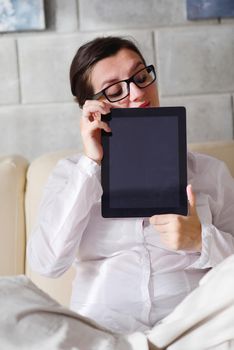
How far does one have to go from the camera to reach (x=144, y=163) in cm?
135

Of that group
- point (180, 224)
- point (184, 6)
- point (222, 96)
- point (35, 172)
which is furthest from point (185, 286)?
point (184, 6)

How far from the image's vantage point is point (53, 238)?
141 centimetres

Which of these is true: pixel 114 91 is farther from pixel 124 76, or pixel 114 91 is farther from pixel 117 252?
pixel 117 252

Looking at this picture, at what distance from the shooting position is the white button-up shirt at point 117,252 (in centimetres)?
134

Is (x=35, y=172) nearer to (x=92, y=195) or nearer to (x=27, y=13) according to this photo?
(x=92, y=195)

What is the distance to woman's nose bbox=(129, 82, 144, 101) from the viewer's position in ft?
4.73

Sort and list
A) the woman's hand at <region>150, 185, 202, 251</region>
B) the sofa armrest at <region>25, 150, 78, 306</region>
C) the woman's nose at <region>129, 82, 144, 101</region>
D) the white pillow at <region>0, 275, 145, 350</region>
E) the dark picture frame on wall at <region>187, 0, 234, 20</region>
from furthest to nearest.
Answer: the dark picture frame on wall at <region>187, 0, 234, 20</region> < the sofa armrest at <region>25, 150, 78, 306</region> < the woman's nose at <region>129, 82, 144, 101</region> < the woman's hand at <region>150, 185, 202, 251</region> < the white pillow at <region>0, 275, 145, 350</region>

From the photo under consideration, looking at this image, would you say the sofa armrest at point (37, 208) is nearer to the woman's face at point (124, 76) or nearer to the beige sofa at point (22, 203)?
the beige sofa at point (22, 203)

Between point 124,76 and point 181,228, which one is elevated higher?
point 124,76

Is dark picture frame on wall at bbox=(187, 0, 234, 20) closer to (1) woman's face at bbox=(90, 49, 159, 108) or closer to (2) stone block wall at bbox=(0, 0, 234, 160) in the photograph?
(2) stone block wall at bbox=(0, 0, 234, 160)

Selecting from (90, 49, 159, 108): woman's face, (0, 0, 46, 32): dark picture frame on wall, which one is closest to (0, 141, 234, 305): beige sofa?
(90, 49, 159, 108): woman's face

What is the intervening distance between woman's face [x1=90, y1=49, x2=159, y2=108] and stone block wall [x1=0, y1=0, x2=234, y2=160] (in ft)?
1.43

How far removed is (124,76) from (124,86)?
0.03 metres

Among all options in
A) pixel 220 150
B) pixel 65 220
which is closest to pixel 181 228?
pixel 65 220
